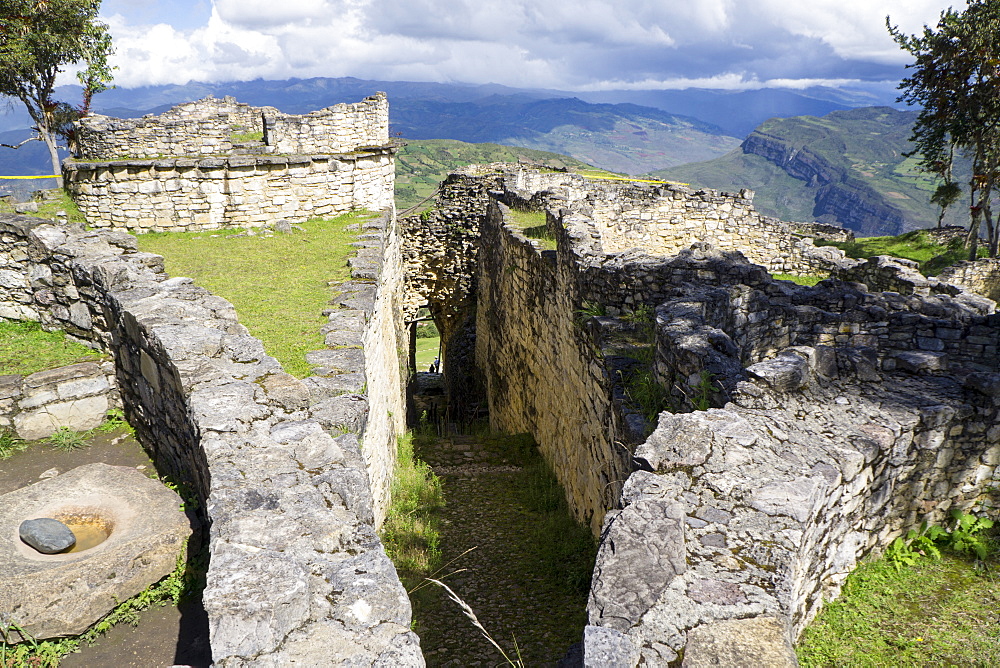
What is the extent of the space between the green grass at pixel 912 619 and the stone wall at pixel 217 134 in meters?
14.3

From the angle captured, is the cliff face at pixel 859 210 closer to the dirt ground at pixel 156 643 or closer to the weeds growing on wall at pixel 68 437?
the weeds growing on wall at pixel 68 437

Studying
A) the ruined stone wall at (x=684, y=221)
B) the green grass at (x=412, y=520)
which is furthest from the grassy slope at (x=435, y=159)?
the green grass at (x=412, y=520)

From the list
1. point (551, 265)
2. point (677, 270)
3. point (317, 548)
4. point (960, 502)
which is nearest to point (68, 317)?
point (317, 548)

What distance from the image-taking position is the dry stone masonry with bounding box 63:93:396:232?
12523 millimetres

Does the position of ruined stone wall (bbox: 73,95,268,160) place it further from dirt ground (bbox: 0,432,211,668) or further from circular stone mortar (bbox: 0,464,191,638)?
dirt ground (bbox: 0,432,211,668)

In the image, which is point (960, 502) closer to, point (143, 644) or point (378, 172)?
point (143, 644)

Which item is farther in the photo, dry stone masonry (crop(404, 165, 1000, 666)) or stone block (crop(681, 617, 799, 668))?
dry stone masonry (crop(404, 165, 1000, 666))

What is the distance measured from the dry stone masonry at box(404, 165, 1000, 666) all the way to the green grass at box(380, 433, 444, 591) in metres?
1.84

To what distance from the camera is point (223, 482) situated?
346cm

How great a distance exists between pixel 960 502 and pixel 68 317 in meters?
→ 8.36

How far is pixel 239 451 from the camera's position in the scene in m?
3.78

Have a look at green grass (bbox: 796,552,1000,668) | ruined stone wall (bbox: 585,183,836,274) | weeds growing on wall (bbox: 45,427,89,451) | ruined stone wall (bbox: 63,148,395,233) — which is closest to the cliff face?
ruined stone wall (bbox: 585,183,836,274)

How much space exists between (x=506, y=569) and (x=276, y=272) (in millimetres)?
6039

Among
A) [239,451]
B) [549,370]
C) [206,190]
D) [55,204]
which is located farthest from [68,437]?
[55,204]
